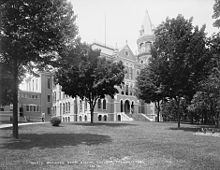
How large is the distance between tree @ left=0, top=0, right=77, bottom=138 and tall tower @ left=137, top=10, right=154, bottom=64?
56.3 m

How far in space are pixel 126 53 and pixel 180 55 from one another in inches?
1427

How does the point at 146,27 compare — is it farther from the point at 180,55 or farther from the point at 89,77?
the point at 180,55

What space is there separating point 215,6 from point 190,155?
1621cm

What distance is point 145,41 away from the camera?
7419 centimetres

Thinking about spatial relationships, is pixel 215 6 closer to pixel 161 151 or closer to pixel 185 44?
pixel 185 44

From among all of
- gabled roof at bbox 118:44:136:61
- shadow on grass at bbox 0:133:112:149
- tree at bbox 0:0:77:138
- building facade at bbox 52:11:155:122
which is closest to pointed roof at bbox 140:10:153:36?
building facade at bbox 52:11:155:122

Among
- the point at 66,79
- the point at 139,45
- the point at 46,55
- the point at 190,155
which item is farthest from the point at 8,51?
the point at 139,45

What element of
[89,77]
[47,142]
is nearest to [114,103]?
[89,77]

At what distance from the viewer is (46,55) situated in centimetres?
1803

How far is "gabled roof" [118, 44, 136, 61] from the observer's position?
2363 inches

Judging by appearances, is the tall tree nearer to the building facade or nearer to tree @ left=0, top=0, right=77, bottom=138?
tree @ left=0, top=0, right=77, bottom=138

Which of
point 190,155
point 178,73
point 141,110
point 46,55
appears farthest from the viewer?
point 141,110

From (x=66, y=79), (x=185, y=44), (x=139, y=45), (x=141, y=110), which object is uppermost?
(x=139, y=45)

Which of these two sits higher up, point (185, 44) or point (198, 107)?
point (185, 44)
